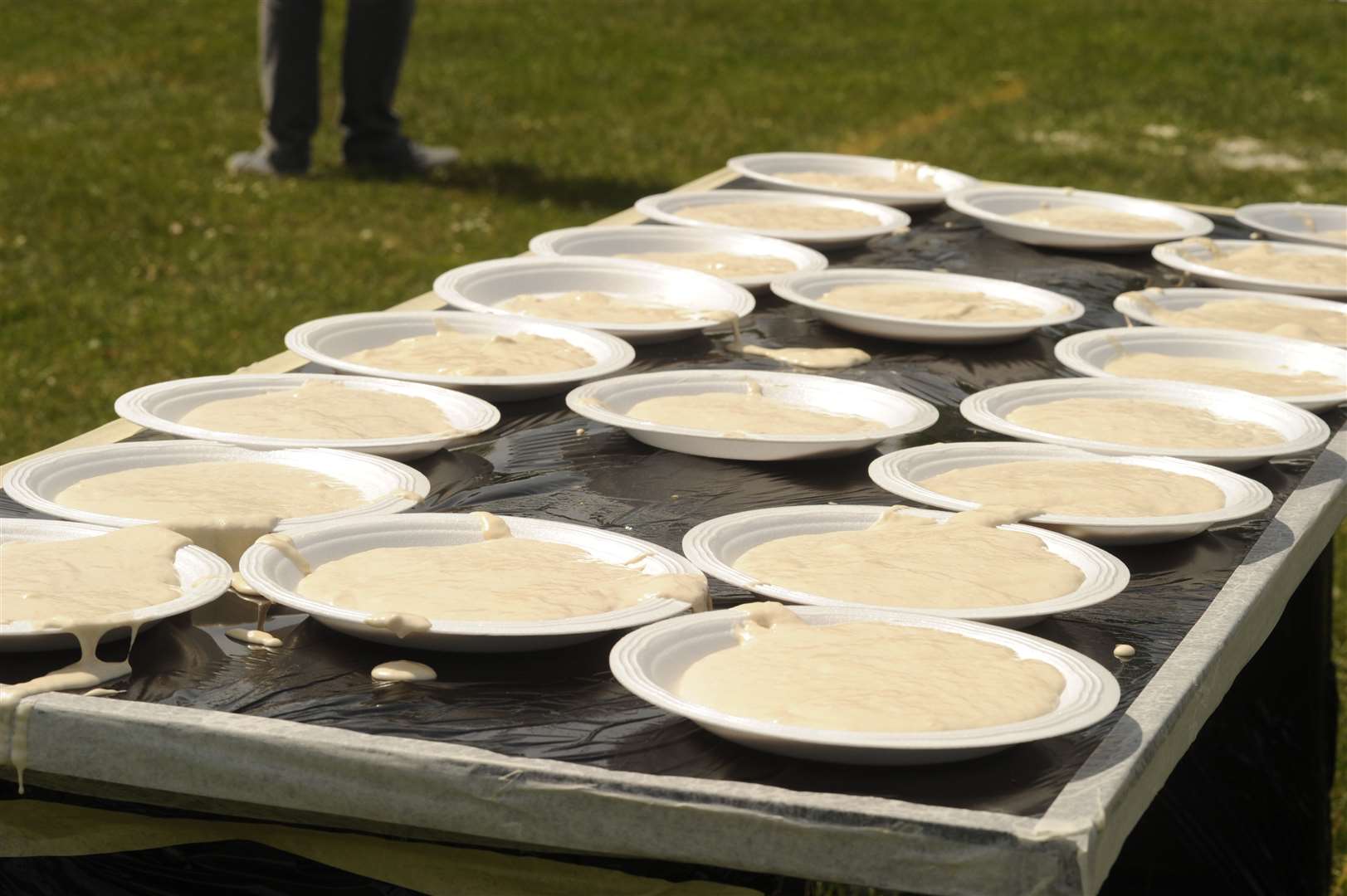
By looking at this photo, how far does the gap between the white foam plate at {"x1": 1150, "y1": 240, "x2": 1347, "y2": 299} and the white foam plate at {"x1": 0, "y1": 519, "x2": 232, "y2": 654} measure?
7.94 ft

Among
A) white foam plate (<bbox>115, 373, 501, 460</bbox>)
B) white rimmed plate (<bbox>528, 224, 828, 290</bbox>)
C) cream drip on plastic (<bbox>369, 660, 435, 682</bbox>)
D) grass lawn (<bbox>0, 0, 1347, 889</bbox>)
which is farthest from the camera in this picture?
grass lawn (<bbox>0, 0, 1347, 889</bbox>)

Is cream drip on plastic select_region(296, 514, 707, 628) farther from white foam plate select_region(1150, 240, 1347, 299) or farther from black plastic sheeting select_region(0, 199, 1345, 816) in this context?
white foam plate select_region(1150, 240, 1347, 299)

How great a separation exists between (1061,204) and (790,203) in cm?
74

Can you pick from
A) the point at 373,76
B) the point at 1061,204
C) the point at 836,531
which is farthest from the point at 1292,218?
the point at 373,76

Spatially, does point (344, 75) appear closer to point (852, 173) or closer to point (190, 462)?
point (852, 173)

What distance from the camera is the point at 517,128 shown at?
31.0ft

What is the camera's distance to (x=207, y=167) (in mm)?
8016

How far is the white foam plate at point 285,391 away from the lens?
2.24 meters

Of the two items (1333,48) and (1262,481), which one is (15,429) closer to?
(1262,481)

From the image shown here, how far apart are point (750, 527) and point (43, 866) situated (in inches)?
34.4

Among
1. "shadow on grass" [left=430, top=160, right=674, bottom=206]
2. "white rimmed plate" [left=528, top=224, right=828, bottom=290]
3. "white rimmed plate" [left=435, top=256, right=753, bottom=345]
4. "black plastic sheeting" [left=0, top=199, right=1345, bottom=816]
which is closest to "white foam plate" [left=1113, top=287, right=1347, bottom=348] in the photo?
"black plastic sheeting" [left=0, top=199, right=1345, bottom=816]

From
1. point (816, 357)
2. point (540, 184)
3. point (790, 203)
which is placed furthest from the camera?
point (540, 184)

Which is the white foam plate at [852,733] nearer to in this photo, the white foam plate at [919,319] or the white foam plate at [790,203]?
the white foam plate at [919,319]

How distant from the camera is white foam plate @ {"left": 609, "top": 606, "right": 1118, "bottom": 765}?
143cm
